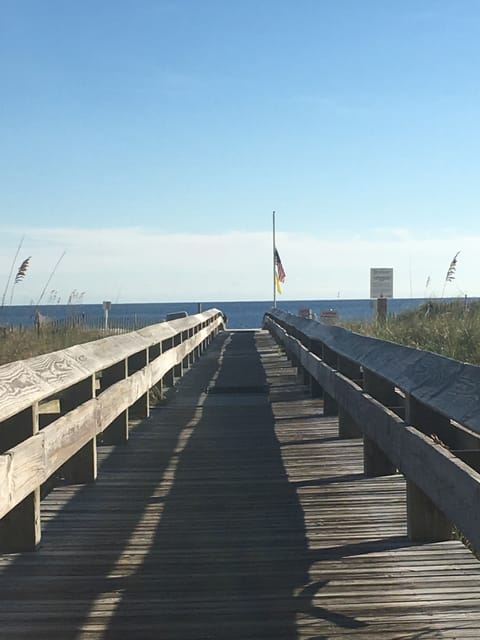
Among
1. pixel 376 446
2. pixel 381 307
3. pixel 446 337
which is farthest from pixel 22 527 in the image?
pixel 381 307

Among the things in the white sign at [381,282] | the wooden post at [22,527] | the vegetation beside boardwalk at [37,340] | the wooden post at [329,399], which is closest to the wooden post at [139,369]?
the wooden post at [329,399]

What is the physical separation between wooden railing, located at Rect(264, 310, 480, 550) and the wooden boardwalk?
230 mm

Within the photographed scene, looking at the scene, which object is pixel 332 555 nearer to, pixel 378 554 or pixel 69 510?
pixel 378 554

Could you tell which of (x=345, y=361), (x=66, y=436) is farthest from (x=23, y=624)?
(x=345, y=361)

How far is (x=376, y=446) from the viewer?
6.11m

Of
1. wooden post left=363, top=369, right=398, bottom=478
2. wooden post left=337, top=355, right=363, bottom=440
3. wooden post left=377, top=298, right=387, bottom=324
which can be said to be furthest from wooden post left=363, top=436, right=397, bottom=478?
wooden post left=377, top=298, right=387, bottom=324

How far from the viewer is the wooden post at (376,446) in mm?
6113

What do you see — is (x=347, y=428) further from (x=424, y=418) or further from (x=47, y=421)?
(x=424, y=418)

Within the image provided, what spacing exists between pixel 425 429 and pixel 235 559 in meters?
1.28

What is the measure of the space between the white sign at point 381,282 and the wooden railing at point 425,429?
1660 centimetres

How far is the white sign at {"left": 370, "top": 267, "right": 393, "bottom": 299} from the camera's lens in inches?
925

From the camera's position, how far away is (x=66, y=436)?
4875mm

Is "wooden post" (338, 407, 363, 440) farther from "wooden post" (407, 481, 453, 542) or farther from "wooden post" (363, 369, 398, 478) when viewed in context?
"wooden post" (407, 481, 453, 542)

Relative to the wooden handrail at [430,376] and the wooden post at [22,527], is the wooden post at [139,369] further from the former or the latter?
the wooden post at [22,527]
